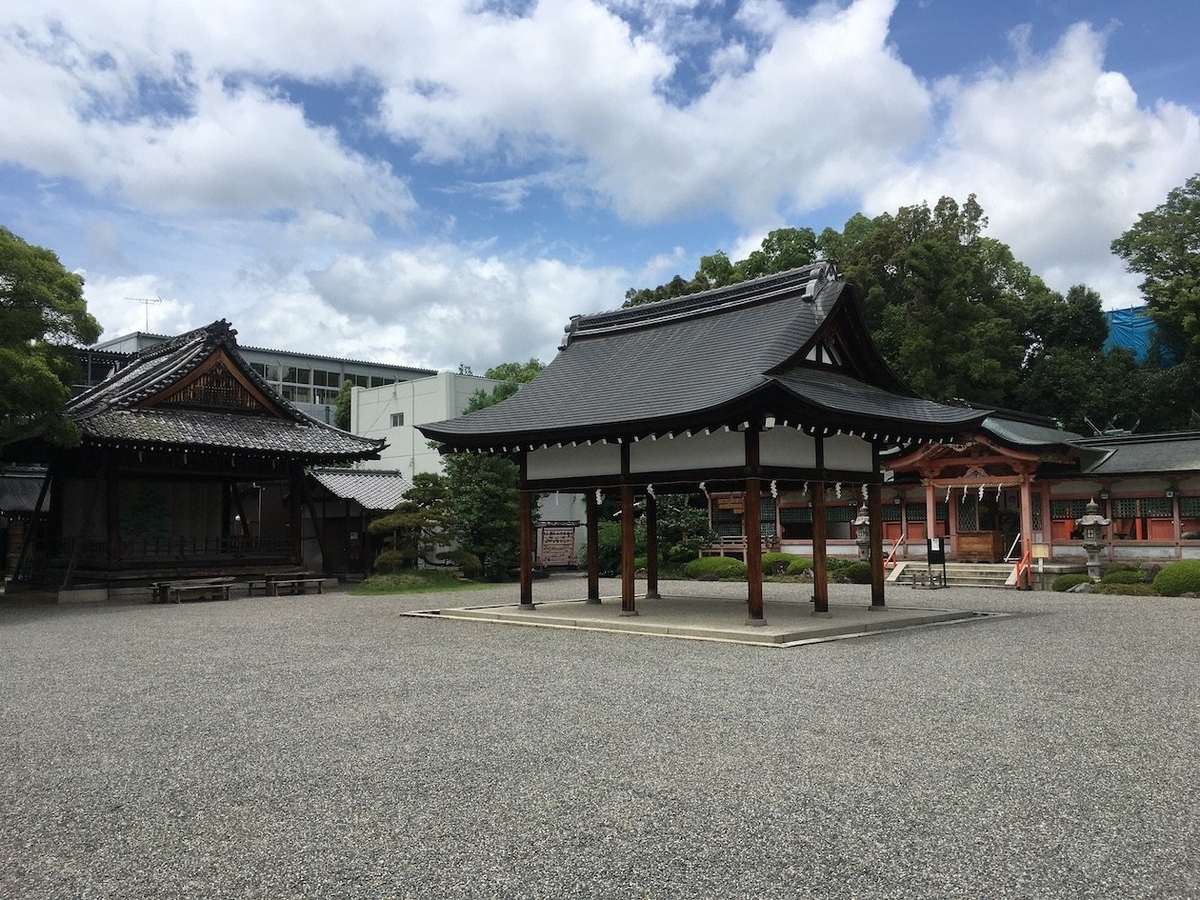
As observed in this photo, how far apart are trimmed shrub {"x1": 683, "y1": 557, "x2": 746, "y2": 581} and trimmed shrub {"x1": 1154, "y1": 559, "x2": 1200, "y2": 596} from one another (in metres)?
10.9

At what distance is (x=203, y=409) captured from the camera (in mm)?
24891

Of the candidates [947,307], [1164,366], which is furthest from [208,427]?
[1164,366]

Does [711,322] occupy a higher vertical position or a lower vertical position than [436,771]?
higher

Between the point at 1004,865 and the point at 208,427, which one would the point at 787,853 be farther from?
the point at 208,427

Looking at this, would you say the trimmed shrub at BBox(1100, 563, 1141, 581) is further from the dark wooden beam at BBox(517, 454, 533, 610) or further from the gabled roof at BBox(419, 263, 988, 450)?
the dark wooden beam at BBox(517, 454, 533, 610)

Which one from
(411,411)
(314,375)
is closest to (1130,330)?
(411,411)

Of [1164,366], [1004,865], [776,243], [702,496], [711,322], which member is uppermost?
[776,243]

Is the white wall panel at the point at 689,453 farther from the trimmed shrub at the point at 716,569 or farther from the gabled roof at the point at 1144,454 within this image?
the gabled roof at the point at 1144,454

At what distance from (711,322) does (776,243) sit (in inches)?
1111

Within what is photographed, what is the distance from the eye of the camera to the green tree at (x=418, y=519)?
87.7ft

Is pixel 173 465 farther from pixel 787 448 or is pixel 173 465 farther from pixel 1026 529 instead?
pixel 1026 529

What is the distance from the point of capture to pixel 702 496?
3512 centimetres

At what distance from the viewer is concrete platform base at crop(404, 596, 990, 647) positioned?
43.0 ft

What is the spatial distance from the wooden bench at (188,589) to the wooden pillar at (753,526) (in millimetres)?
14794
